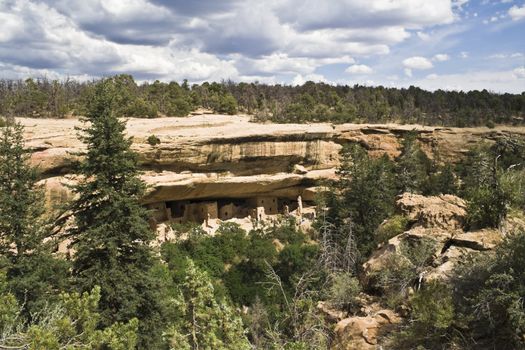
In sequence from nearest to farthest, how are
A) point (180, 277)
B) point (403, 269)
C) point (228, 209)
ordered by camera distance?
point (403, 269) → point (180, 277) → point (228, 209)

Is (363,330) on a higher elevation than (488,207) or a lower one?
lower

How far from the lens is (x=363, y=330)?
801cm

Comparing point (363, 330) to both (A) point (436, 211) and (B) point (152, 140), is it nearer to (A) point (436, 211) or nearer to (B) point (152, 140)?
(A) point (436, 211)

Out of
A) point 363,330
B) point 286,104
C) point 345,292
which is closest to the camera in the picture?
point 363,330

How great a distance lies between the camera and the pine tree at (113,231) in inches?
412

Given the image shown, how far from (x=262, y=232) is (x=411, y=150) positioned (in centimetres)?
1263

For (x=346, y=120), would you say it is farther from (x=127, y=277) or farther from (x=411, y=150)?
(x=127, y=277)

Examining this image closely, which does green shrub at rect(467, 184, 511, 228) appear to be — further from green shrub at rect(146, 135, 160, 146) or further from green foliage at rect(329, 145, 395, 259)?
green shrub at rect(146, 135, 160, 146)

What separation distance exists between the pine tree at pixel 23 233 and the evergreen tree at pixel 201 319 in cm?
746

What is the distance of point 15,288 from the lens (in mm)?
11141

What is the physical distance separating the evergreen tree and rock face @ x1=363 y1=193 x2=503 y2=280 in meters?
4.39

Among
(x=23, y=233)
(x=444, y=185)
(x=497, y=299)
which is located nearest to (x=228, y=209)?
(x=444, y=185)

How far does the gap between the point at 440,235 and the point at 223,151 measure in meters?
16.8

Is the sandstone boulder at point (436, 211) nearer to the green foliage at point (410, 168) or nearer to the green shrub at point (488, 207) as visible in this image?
the green shrub at point (488, 207)
